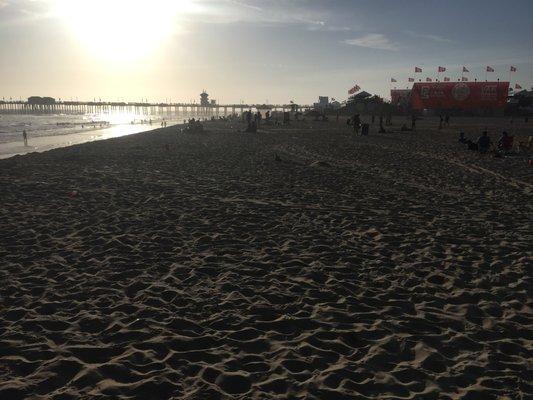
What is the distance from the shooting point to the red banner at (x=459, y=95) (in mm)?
69750

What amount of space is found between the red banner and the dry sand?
221 ft

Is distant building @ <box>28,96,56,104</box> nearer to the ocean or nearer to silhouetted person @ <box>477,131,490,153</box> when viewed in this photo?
the ocean

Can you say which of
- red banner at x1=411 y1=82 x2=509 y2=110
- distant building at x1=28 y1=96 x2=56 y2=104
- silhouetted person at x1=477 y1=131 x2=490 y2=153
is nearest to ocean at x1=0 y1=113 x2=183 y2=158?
silhouetted person at x1=477 y1=131 x2=490 y2=153

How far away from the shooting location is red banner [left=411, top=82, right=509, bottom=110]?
69.8 meters

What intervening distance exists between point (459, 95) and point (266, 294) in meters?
77.2

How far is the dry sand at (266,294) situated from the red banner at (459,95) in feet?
221

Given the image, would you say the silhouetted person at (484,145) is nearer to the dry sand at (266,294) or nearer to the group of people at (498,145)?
the group of people at (498,145)

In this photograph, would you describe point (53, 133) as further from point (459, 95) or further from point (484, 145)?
point (459, 95)

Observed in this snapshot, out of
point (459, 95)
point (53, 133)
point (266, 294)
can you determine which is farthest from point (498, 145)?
point (459, 95)

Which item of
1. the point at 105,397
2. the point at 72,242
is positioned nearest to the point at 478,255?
the point at 105,397

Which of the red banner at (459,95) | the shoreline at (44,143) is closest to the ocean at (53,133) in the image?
the shoreline at (44,143)

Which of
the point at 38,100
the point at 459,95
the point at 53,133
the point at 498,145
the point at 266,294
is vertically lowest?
the point at 266,294

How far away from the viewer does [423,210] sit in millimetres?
10250

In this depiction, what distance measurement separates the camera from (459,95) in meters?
72.1
